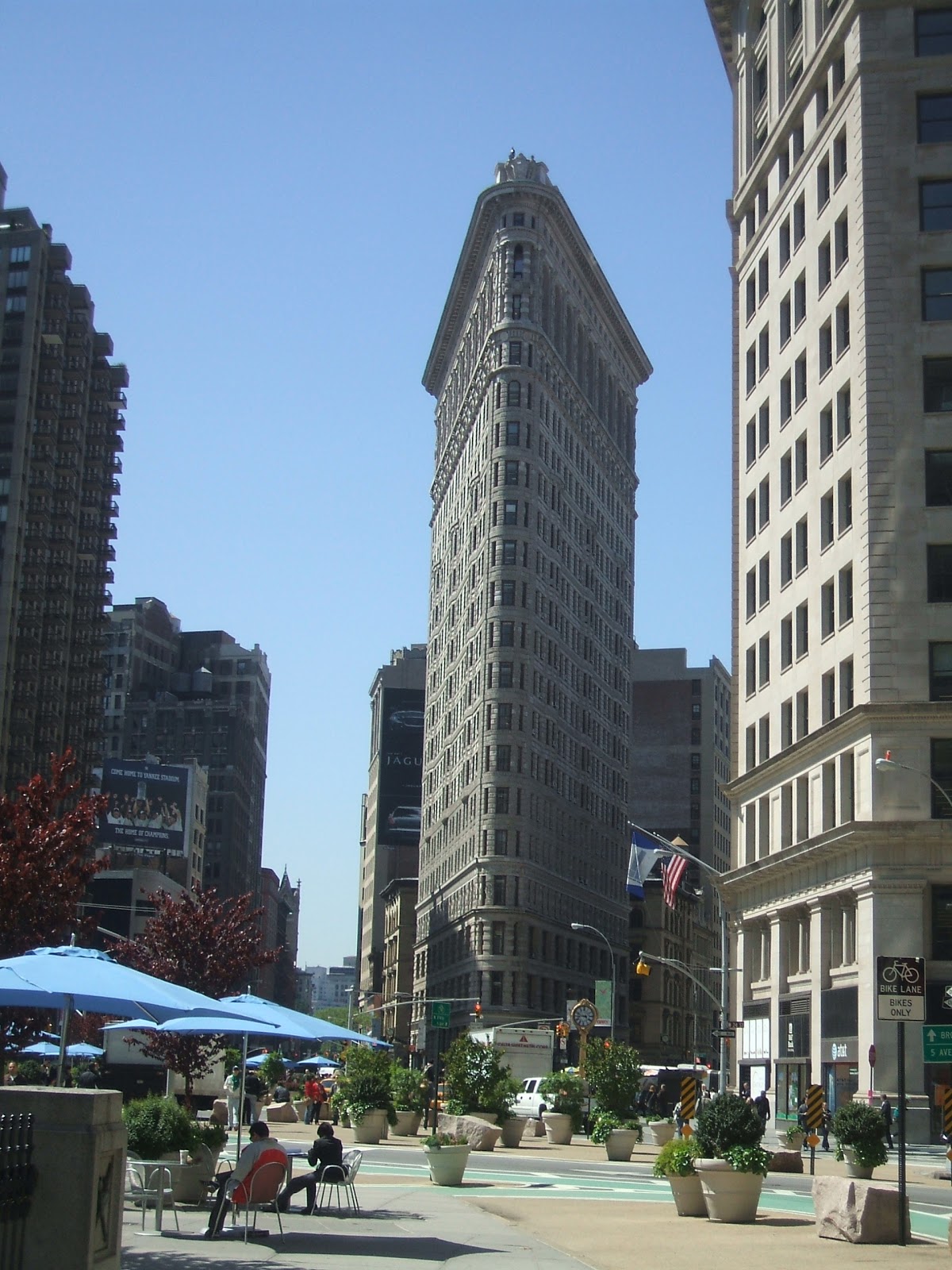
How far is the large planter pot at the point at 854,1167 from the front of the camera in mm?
28812

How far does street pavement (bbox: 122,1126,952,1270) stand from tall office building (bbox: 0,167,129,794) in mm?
96004

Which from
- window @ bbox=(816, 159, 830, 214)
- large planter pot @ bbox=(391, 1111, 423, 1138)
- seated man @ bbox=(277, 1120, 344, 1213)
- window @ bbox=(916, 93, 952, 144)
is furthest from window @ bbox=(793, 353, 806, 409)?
seated man @ bbox=(277, 1120, 344, 1213)

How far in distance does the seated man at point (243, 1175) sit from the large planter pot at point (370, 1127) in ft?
76.0

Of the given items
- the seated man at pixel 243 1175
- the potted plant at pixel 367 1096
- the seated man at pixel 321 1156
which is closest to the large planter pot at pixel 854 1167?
the seated man at pixel 321 1156

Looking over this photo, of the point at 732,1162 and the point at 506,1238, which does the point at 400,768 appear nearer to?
the point at 732,1162

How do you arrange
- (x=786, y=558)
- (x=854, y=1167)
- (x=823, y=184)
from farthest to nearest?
(x=786, y=558) < (x=823, y=184) < (x=854, y=1167)

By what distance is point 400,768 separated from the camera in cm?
19512

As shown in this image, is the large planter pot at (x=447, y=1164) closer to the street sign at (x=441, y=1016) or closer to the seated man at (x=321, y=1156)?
the seated man at (x=321, y=1156)

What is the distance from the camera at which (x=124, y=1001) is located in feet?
70.0

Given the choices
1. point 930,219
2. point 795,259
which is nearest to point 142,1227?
point 930,219

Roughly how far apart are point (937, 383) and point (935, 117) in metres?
10.2

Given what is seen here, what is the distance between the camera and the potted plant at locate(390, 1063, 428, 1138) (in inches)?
1793

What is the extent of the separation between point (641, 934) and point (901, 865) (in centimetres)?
10569

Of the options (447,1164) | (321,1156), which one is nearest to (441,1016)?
(447,1164)
